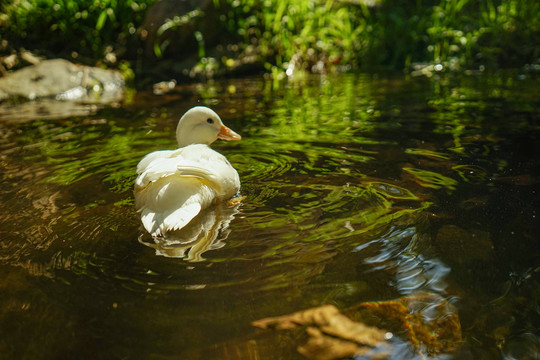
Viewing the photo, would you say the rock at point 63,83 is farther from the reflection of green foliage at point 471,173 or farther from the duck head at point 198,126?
A: the reflection of green foliage at point 471,173

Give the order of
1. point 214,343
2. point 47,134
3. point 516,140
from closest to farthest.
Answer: point 214,343, point 516,140, point 47,134

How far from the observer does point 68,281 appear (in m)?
1.90

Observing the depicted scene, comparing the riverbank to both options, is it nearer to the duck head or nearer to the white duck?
the duck head

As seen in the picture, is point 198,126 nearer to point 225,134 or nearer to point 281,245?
point 225,134

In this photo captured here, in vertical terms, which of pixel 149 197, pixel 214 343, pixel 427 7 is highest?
pixel 427 7

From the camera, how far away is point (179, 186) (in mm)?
2320

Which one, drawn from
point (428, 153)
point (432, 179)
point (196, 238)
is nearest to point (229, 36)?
point (428, 153)

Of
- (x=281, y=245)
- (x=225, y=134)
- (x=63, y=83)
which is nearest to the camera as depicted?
(x=281, y=245)

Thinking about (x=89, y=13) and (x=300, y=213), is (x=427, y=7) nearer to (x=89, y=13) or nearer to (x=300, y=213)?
(x=89, y=13)

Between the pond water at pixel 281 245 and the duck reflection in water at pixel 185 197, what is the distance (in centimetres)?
4

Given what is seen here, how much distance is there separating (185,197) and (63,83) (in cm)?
608

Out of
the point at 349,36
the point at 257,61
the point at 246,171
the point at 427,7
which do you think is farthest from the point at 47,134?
the point at 427,7

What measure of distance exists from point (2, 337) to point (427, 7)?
10187 millimetres

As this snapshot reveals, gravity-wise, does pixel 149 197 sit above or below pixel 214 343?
above
